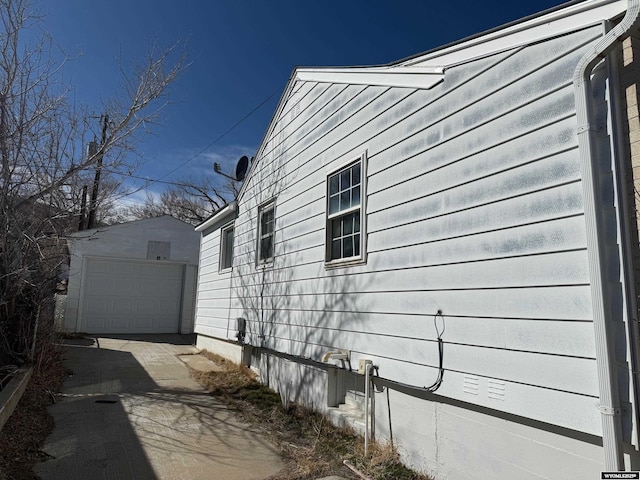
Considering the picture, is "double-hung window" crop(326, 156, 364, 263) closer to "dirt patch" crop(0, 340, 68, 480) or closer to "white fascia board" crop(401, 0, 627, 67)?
"white fascia board" crop(401, 0, 627, 67)

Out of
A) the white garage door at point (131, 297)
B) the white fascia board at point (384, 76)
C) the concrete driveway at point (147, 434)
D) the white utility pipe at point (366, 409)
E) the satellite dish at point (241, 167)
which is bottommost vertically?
the concrete driveway at point (147, 434)

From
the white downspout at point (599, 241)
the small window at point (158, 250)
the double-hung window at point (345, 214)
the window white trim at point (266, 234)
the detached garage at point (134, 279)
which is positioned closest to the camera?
the white downspout at point (599, 241)

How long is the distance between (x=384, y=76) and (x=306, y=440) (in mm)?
4187

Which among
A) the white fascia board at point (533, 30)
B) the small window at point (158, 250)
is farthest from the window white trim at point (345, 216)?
the small window at point (158, 250)

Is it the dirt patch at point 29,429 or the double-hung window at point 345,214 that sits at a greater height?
the double-hung window at point 345,214

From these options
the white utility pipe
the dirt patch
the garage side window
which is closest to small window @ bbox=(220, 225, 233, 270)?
the garage side window

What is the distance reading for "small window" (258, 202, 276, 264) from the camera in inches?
303

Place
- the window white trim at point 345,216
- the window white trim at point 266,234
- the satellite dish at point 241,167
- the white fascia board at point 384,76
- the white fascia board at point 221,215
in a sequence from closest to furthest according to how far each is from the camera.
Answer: the white fascia board at point 384,76
the window white trim at point 345,216
the window white trim at point 266,234
the white fascia board at point 221,215
the satellite dish at point 241,167

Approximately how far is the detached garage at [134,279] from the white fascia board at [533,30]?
12781mm

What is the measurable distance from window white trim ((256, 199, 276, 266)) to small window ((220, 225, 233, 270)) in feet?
7.19

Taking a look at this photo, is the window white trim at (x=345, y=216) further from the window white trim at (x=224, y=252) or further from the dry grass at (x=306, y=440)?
the window white trim at (x=224, y=252)

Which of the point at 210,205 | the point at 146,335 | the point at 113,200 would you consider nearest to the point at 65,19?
the point at 113,200

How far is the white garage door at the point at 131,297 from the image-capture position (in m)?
14.2

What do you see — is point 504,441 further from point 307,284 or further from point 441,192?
point 307,284
